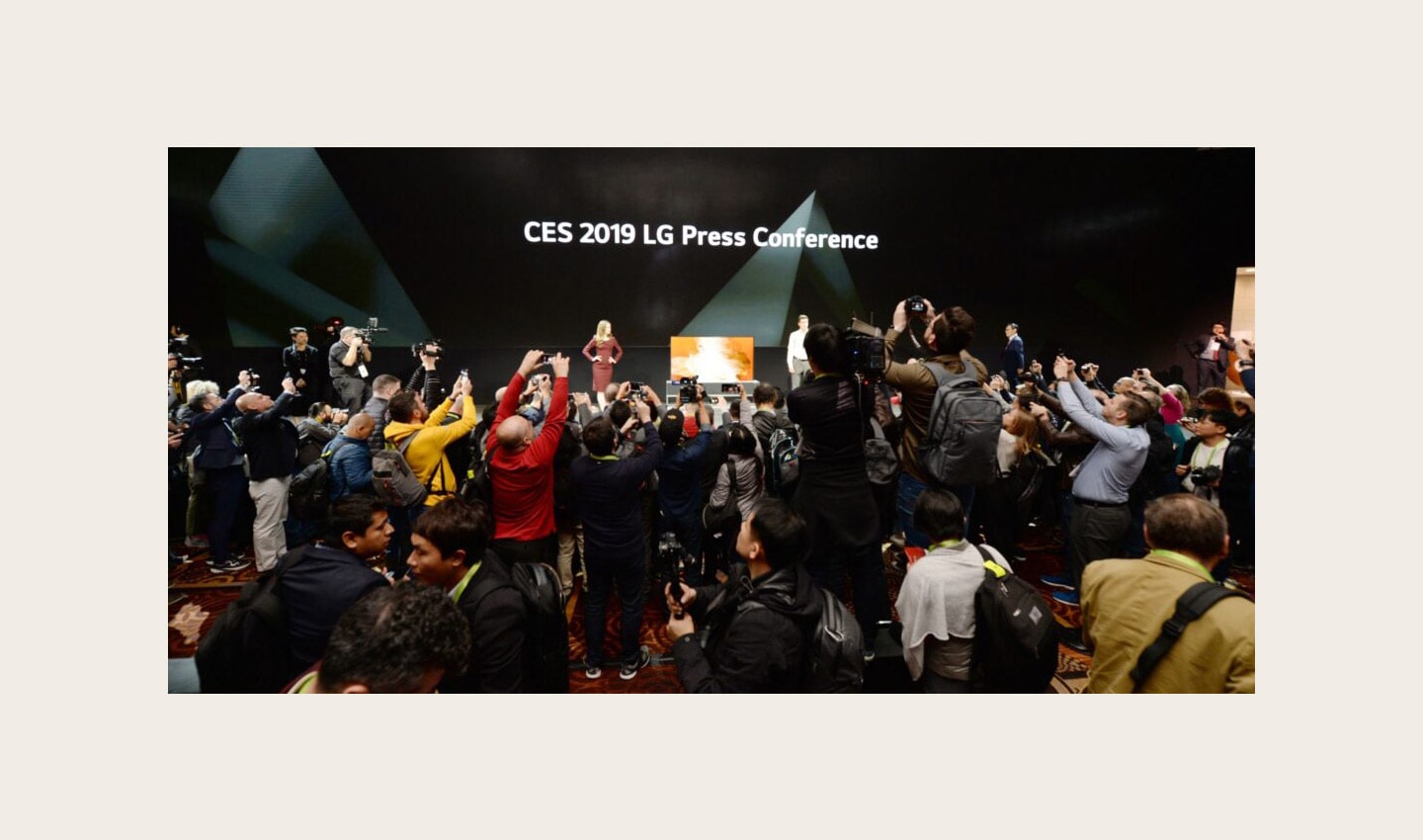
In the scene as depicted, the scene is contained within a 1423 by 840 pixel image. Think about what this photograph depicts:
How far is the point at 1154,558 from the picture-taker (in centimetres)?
155

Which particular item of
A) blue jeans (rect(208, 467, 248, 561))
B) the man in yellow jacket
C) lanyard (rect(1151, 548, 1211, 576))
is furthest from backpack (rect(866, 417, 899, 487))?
blue jeans (rect(208, 467, 248, 561))

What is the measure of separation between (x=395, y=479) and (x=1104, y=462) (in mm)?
3438

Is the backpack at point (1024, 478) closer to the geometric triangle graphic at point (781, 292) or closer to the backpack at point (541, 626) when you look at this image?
the backpack at point (541, 626)

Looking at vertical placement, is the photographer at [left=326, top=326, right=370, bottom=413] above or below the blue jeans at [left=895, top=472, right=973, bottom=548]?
above

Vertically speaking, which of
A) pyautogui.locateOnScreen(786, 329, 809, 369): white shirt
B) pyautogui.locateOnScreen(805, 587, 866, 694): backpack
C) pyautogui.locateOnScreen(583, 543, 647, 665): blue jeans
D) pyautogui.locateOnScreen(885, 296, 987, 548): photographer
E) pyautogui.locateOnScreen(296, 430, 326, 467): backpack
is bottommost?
pyautogui.locateOnScreen(583, 543, 647, 665): blue jeans

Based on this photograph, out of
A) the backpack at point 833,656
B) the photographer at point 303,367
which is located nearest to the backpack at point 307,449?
the backpack at point 833,656

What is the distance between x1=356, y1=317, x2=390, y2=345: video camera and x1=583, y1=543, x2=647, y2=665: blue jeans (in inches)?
240

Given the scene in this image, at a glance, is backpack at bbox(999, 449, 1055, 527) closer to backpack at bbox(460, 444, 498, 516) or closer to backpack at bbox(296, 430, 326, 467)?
backpack at bbox(460, 444, 498, 516)

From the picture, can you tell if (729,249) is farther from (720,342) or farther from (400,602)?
(400,602)

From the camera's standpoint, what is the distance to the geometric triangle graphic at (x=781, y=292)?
823 centimetres

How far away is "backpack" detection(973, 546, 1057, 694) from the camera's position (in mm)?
1676

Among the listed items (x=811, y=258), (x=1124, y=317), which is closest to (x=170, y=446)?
(x=811, y=258)

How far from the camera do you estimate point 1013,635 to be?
167 cm

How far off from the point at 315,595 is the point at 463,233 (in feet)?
23.7
